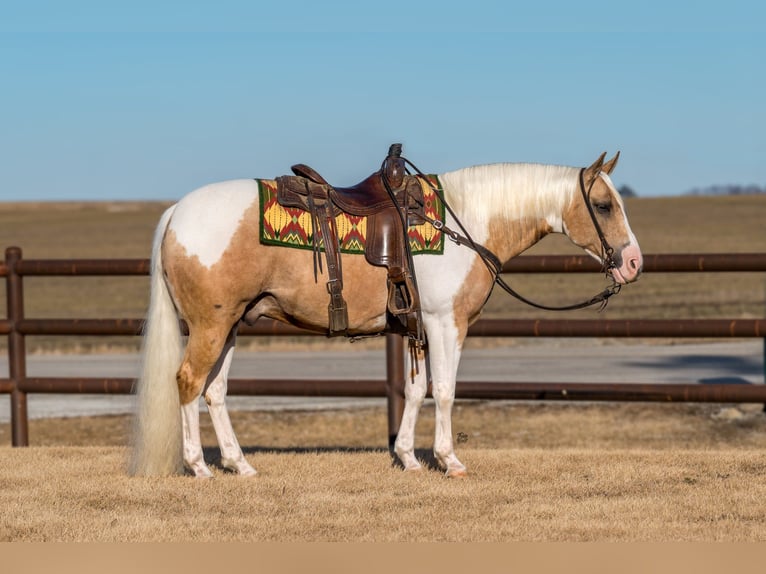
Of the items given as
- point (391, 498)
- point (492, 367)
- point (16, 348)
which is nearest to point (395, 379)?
point (391, 498)

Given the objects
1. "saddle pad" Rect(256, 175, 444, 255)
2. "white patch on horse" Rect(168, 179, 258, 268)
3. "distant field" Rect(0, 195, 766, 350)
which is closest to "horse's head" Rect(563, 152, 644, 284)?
"saddle pad" Rect(256, 175, 444, 255)

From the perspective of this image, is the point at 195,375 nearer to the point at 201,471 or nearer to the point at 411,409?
the point at 201,471

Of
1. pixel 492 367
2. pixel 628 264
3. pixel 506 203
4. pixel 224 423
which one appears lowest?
pixel 492 367

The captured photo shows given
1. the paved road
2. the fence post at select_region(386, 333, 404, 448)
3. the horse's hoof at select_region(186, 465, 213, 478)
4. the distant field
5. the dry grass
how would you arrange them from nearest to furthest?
the dry grass
the horse's hoof at select_region(186, 465, 213, 478)
the fence post at select_region(386, 333, 404, 448)
the paved road
the distant field

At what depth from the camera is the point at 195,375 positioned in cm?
662

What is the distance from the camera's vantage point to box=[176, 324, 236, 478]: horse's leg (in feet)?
21.5

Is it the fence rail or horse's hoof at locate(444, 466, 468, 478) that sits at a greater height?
the fence rail

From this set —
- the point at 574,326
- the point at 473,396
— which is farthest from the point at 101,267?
the point at 574,326

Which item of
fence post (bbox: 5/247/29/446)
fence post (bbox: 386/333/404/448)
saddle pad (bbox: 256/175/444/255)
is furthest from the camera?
fence post (bbox: 5/247/29/446)

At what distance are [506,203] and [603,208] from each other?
1.89 feet

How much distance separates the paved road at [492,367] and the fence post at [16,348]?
5125 millimetres

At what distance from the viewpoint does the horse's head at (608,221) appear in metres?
6.72

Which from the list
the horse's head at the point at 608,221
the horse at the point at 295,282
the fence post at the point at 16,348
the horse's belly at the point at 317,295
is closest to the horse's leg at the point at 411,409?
the horse at the point at 295,282

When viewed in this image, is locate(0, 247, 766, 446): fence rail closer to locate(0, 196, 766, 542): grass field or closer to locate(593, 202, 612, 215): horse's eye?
locate(0, 196, 766, 542): grass field
